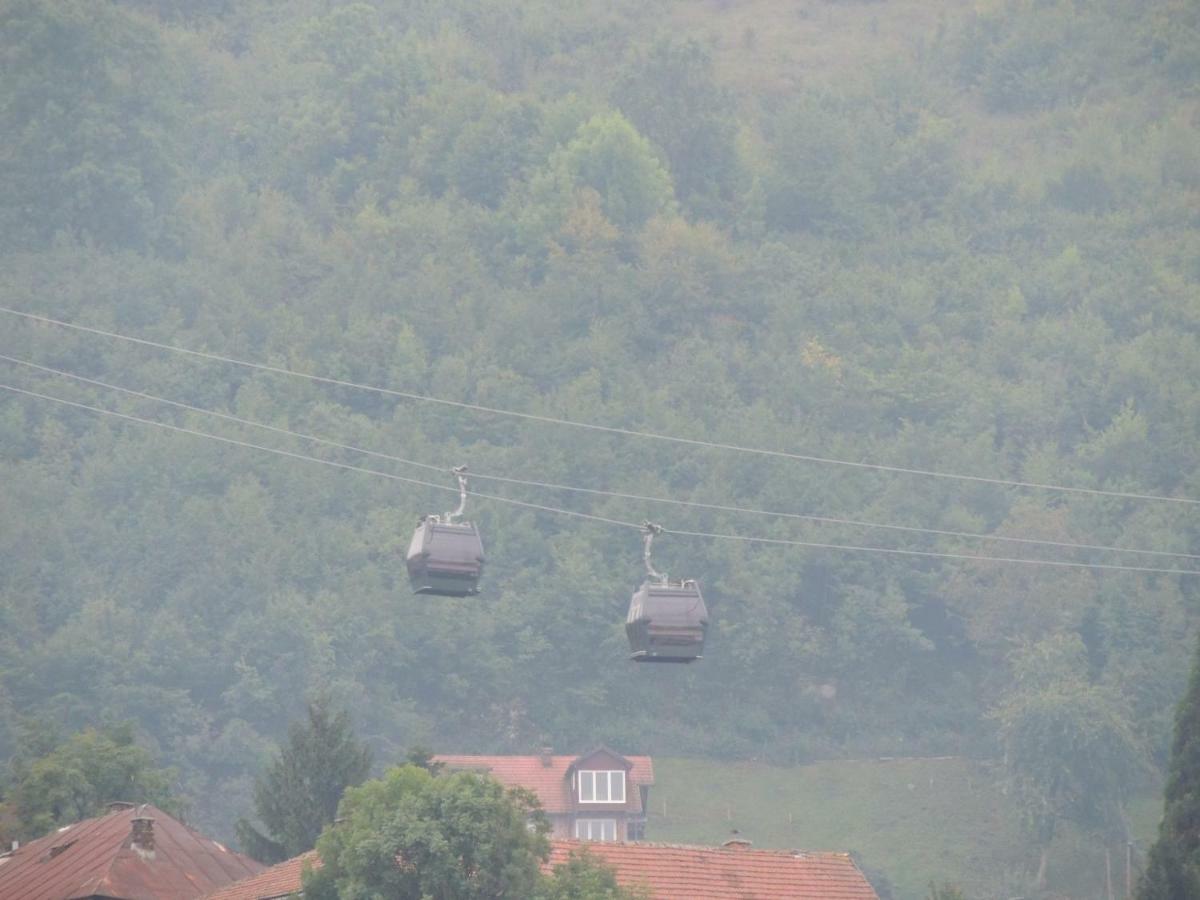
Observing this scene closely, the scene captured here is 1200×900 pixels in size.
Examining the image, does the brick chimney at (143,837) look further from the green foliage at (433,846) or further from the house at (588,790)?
the house at (588,790)

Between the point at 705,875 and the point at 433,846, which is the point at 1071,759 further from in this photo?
the point at 433,846

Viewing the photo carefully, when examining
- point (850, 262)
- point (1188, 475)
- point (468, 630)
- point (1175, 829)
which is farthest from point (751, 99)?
point (1175, 829)

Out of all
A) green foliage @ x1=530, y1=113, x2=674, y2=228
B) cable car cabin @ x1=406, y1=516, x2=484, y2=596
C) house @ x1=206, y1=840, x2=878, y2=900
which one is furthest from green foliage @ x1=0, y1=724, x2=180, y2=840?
green foliage @ x1=530, y1=113, x2=674, y2=228

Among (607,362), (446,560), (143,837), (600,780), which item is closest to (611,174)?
(607,362)

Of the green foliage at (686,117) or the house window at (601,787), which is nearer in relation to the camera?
the house window at (601,787)

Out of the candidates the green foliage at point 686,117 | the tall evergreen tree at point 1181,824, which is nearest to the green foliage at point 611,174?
the green foliage at point 686,117

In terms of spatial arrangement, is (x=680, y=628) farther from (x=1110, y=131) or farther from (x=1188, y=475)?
(x=1110, y=131)

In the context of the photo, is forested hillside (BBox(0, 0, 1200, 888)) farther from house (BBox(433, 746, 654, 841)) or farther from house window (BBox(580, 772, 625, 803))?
house window (BBox(580, 772, 625, 803))
